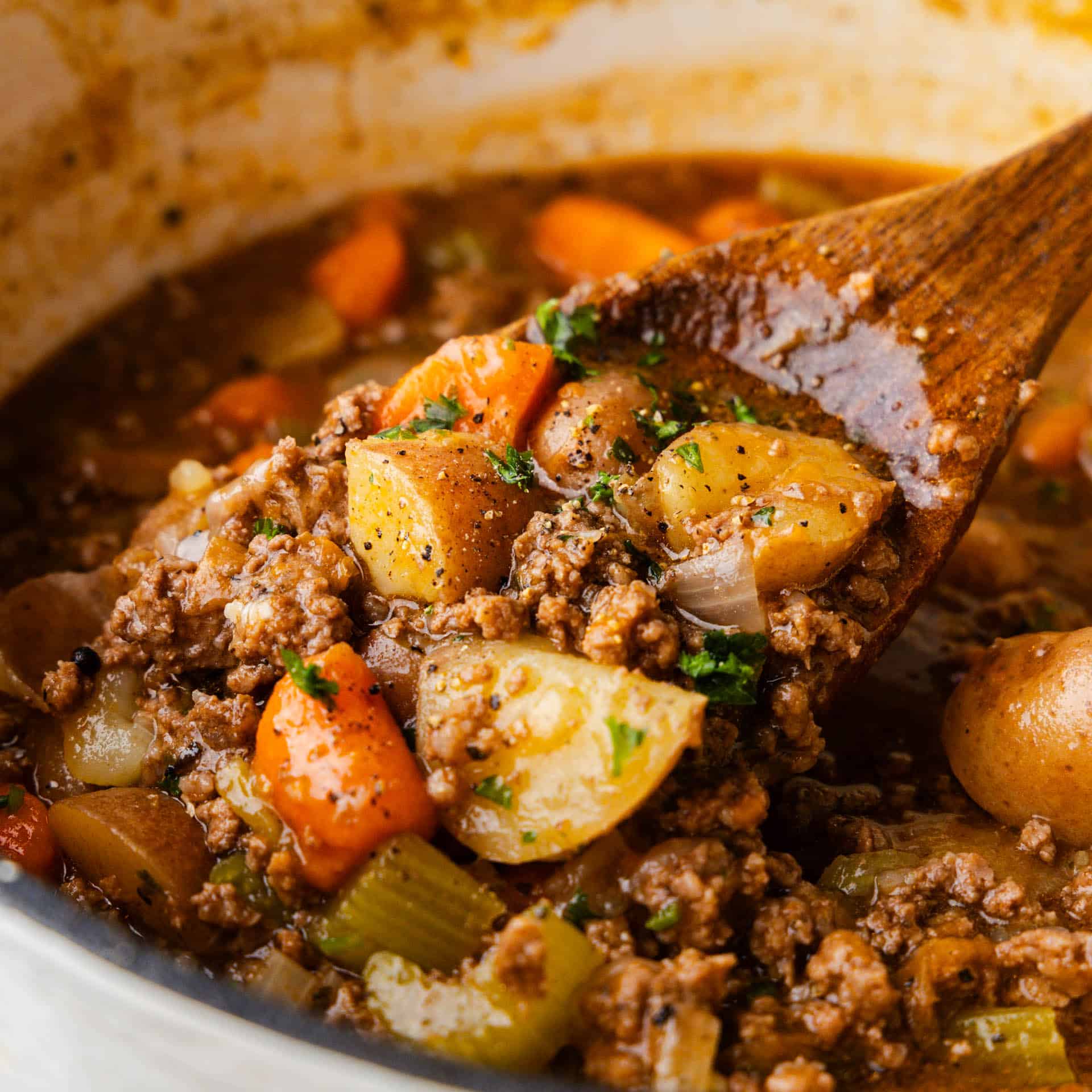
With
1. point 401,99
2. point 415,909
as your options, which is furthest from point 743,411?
point 401,99

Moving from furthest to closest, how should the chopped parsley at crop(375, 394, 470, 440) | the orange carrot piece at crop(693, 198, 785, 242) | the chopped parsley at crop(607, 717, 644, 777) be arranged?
1. the orange carrot piece at crop(693, 198, 785, 242)
2. the chopped parsley at crop(375, 394, 470, 440)
3. the chopped parsley at crop(607, 717, 644, 777)

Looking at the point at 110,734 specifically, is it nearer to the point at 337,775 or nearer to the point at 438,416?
the point at 337,775

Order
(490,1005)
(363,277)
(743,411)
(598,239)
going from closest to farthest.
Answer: (490,1005), (743,411), (363,277), (598,239)

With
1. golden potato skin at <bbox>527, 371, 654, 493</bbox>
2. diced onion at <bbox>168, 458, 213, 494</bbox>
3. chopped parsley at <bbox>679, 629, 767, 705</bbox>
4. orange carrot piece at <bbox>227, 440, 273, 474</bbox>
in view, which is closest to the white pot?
orange carrot piece at <bbox>227, 440, 273, 474</bbox>

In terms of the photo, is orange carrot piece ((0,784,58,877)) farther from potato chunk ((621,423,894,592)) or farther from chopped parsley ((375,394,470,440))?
potato chunk ((621,423,894,592))

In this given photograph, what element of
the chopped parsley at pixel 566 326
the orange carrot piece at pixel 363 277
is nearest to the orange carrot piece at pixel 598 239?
the orange carrot piece at pixel 363 277

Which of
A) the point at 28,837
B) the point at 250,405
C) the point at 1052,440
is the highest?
the point at 250,405

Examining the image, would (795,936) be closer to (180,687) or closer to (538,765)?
(538,765)
